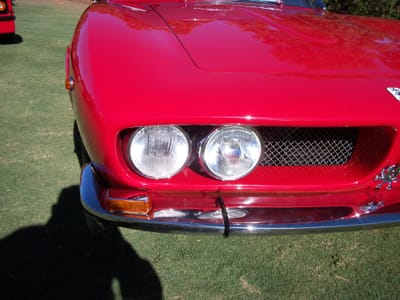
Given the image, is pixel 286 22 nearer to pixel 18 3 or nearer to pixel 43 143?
pixel 43 143

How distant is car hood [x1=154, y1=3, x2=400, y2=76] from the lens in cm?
152

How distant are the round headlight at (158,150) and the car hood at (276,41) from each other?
0.29 metres

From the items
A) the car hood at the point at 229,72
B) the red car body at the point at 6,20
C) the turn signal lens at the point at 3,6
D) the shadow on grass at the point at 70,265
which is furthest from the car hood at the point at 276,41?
the red car body at the point at 6,20

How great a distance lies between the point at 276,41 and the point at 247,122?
63 centimetres

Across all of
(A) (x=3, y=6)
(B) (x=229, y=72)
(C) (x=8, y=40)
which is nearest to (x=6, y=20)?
(A) (x=3, y=6)

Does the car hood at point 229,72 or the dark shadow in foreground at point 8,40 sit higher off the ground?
the car hood at point 229,72

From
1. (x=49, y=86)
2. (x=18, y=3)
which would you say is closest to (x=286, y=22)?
(x=49, y=86)

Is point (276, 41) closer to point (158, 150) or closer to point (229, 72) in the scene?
point (229, 72)

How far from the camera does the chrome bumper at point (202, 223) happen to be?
1.34 m

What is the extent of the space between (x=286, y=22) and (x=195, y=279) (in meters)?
1.31

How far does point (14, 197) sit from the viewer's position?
2.25 metres

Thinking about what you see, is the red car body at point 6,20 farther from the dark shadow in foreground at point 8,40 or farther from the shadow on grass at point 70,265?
the shadow on grass at point 70,265

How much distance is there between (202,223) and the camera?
4.41ft

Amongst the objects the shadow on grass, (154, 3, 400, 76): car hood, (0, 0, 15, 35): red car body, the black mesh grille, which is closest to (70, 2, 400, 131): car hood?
(154, 3, 400, 76): car hood
